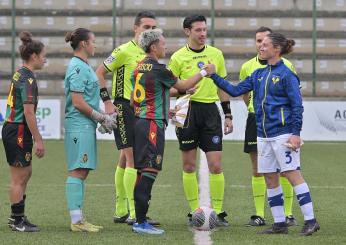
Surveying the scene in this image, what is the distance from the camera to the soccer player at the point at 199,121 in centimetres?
890

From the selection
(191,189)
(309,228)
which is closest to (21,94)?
(191,189)

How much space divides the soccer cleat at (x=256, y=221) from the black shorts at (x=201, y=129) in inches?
31.7

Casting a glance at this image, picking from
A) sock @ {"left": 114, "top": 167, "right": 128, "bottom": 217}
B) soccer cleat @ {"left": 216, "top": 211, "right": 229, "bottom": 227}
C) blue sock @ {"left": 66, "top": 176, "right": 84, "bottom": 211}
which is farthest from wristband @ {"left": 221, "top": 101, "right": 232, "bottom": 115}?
blue sock @ {"left": 66, "top": 176, "right": 84, "bottom": 211}

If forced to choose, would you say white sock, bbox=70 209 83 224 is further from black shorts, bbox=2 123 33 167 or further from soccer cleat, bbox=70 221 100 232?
black shorts, bbox=2 123 33 167

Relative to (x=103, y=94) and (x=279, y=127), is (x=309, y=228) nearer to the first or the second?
(x=279, y=127)

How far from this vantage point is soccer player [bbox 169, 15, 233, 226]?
890cm

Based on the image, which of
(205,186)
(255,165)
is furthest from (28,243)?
(205,186)

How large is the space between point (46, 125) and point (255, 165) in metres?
15.6

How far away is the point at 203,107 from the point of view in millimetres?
8977

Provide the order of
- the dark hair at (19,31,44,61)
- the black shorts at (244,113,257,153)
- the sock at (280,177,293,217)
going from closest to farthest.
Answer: the dark hair at (19,31,44,61)
the sock at (280,177,293,217)
the black shorts at (244,113,257,153)

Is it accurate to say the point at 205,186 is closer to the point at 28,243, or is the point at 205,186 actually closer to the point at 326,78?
the point at 28,243

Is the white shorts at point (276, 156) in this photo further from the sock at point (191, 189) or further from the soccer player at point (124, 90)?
the soccer player at point (124, 90)

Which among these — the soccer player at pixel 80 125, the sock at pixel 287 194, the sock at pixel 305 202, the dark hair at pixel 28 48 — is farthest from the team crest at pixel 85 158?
the sock at pixel 287 194

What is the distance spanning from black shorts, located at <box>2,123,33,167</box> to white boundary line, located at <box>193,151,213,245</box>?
176cm
